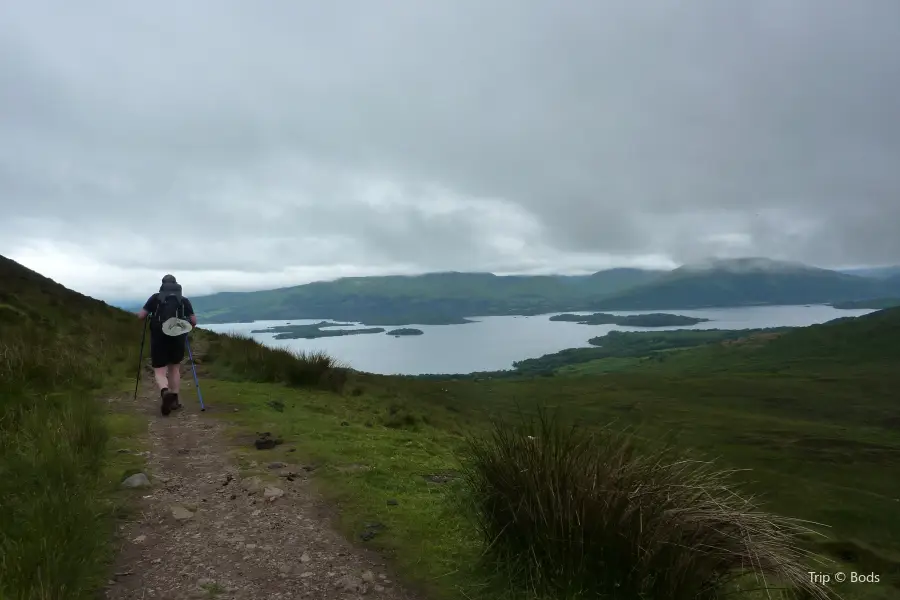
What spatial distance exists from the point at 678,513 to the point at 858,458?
61.2m

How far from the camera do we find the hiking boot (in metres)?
9.27

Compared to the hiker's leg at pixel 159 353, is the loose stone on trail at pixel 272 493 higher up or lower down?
lower down

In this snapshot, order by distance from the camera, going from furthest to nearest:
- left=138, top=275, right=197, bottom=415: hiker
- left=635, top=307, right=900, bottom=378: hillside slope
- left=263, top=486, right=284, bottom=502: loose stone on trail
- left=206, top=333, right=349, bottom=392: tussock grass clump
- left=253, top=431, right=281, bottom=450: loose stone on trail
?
1. left=635, top=307, right=900, bottom=378: hillside slope
2. left=206, top=333, right=349, bottom=392: tussock grass clump
3. left=138, top=275, right=197, bottom=415: hiker
4. left=253, top=431, right=281, bottom=450: loose stone on trail
5. left=263, top=486, right=284, bottom=502: loose stone on trail

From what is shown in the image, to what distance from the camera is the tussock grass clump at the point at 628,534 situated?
3.58 metres

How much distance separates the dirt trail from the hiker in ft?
11.2

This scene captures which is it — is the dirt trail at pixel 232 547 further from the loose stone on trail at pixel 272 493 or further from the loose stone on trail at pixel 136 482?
the loose stone on trail at pixel 136 482

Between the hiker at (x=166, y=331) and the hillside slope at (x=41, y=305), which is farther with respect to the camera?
the hillside slope at (x=41, y=305)

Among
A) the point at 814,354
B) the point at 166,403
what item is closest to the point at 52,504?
the point at 166,403

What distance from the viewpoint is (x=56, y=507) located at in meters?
3.94

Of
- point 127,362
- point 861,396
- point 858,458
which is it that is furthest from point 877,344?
point 127,362

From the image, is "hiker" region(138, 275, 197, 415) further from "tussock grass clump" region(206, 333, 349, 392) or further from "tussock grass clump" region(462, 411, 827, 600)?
"tussock grass clump" region(462, 411, 827, 600)

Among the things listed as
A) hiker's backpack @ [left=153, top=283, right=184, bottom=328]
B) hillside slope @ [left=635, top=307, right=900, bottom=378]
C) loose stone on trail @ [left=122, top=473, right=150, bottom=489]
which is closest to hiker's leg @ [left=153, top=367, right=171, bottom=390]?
hiker's backpack @ [left=153, top=283, right=184, bottom=328]

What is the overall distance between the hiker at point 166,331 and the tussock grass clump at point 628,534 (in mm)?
7426

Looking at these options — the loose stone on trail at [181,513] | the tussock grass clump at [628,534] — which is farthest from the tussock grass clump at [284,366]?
the tussock grass clump at [628,534]
